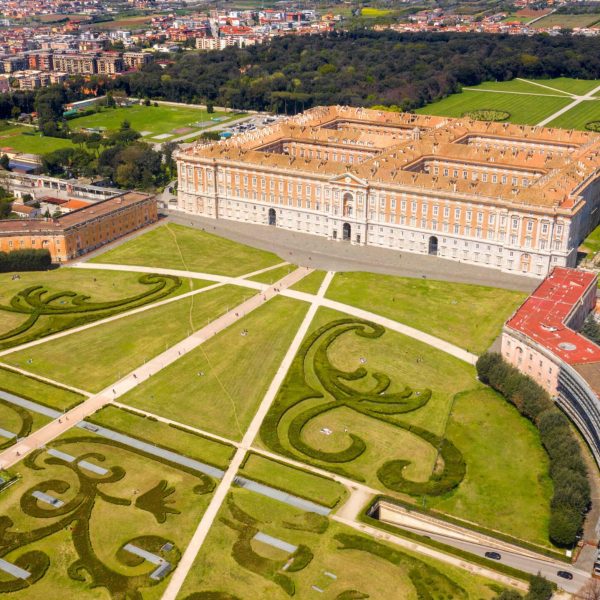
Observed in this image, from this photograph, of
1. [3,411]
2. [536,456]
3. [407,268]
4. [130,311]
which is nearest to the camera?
[536,456]

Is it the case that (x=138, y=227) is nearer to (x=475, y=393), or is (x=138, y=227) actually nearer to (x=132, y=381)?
(x=132, y=381)

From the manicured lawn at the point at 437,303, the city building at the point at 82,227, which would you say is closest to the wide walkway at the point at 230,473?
the manicured lawn at the point at 437,303

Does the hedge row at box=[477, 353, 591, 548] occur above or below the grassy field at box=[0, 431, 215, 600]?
above

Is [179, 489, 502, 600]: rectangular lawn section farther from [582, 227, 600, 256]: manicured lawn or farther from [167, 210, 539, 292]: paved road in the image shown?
[582, 227, 600, 256]: manicured lawn

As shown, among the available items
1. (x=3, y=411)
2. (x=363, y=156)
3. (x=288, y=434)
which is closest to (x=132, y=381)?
(x=3, y=411)

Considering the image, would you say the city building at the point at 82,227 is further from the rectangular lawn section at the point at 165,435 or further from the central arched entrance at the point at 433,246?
the central arched entrance at the point at 433,246

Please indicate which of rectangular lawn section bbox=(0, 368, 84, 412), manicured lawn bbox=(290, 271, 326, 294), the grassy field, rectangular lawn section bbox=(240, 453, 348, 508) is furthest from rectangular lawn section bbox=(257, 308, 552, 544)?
rectangular lawn section bbox=(0, 368, 84, 412)
